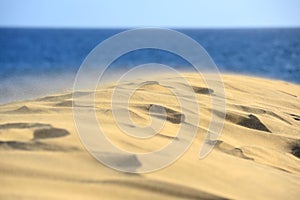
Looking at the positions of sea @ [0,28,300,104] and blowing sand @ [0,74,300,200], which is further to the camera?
sea @ [0,28,300,104]

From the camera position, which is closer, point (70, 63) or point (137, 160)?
point (137, 160)

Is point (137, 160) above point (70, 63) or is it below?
below

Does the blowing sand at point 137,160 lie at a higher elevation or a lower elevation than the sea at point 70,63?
lower

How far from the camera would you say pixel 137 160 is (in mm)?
2213

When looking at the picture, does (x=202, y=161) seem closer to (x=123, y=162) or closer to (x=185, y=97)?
(x=123, y=162)

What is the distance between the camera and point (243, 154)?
2.71 meters

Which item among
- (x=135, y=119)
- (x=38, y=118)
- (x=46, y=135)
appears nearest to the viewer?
(x=46, y=135)

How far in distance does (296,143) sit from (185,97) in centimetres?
94

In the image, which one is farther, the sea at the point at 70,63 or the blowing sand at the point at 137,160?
the sea at the point at 70,63

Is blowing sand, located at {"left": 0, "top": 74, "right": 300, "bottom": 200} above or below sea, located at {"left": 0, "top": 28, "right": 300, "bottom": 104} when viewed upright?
below

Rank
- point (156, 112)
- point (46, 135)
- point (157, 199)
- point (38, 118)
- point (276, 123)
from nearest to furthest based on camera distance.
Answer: point (157, 199)
point (46, 135)
point (38, 118)
point (156, 112)
point (276, 123)

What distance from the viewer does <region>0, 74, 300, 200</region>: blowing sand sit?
1961mm

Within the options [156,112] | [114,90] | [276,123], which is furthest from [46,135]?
[276,123]

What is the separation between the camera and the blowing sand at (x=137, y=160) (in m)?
1.96
